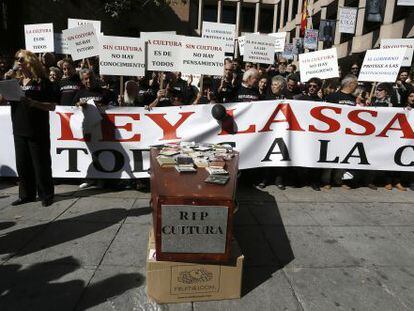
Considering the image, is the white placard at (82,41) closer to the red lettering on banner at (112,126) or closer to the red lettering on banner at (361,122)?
the red lettering on banner at (112,126)

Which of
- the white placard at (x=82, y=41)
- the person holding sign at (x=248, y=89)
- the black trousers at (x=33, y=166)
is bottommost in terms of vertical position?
the black trousers at (x=33, y=166)

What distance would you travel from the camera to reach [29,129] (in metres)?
4.85

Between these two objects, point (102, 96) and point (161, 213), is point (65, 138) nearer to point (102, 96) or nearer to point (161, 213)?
point (102, 96)

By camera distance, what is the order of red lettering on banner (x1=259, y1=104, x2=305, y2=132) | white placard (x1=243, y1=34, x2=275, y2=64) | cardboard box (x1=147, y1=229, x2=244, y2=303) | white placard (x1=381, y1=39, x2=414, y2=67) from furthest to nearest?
white placard (x1=243, y1=34, x2=275, y2=64) < white placard (x1=381, y1=39, x2=414, y2=67) < red lettering on banner (x1=259, y1=104, x2=305, y2=132) < cardboard box (x1=147, y1=229, x2=244, y2=303)

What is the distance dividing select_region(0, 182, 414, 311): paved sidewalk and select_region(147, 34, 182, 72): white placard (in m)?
1.91

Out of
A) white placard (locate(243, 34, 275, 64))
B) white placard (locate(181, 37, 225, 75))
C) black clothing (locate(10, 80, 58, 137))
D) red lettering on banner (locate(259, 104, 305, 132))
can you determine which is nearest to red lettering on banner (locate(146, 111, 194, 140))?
white placard (locate(181, 37, 225, 75))

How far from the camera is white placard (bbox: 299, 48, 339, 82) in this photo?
267 inches

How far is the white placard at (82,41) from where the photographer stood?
6.18 meters

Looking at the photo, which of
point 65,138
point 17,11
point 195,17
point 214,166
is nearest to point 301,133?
point 214,166

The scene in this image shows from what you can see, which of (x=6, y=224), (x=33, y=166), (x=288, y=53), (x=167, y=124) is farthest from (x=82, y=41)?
(x=288, y=53)

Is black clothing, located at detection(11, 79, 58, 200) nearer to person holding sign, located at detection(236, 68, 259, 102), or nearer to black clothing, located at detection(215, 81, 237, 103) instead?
black clothing, located at detection(215, 81, 237, 103)

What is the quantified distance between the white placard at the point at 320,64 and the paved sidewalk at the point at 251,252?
239cm

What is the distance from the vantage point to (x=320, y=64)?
6.96 metres

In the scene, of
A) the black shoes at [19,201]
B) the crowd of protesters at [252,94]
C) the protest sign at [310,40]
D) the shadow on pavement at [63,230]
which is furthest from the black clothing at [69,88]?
the protest sign at [310,40]
